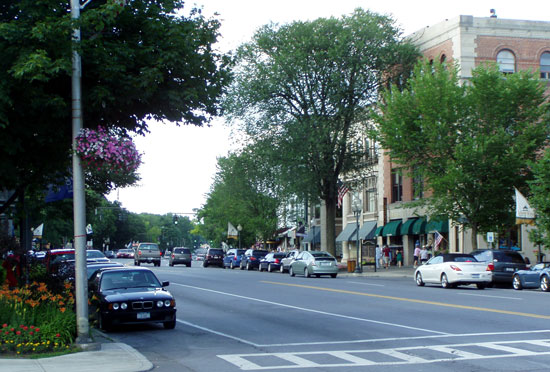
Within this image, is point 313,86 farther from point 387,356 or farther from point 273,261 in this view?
point 387,356

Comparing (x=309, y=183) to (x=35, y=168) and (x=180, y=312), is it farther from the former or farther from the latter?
(x=35, y=168)

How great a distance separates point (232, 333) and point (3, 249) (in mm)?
8808

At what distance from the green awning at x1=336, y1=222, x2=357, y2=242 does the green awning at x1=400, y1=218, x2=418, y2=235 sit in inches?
375

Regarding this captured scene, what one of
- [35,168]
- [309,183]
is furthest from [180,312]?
[309,183]

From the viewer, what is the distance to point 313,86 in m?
45.8

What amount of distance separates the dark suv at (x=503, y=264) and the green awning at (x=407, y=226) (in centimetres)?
2098

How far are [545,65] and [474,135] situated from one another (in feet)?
47.2

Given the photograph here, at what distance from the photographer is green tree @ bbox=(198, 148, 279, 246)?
4738 cm

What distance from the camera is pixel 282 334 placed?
1521 centimetres

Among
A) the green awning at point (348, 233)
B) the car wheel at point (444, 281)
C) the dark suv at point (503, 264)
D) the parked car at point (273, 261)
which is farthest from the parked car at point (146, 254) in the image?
the car wheel at point (444, 281)

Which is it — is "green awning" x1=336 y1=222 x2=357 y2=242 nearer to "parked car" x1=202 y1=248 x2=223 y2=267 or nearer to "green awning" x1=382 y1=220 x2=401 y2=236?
"green awning" x1=382 y1=220 x2=401 y2=236

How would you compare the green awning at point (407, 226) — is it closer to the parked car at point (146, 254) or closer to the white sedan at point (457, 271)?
the white sedan at point (457, 271)

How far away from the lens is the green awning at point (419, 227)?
51.9m

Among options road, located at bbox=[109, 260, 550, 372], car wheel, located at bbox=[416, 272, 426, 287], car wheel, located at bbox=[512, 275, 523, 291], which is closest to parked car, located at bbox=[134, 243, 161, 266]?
car wheel, located at bbox=[416, 272, 426, 287]
